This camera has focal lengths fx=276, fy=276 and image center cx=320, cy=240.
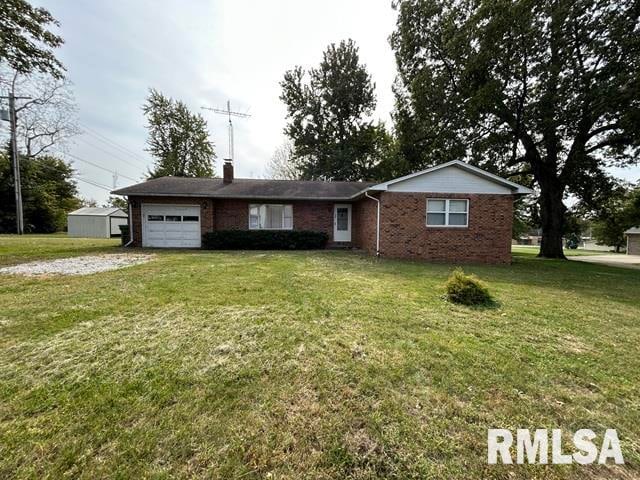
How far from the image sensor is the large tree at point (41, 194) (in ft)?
91.1

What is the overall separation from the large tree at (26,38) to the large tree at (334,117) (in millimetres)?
18171

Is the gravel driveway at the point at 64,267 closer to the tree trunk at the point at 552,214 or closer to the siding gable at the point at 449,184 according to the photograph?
the siding gable at the point at 449,184

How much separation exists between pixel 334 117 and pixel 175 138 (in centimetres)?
1835

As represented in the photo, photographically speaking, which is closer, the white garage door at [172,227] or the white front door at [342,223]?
the white garage door at [172,227]

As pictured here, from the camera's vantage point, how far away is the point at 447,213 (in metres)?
10.9

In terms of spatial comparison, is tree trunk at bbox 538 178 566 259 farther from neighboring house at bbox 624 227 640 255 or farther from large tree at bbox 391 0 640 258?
neighboring house at bbox 624 227 640 255

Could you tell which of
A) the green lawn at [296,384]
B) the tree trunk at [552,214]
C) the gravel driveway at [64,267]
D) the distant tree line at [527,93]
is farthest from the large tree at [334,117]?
the green lawn at [296,384]

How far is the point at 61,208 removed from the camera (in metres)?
34.2

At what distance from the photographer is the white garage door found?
13.6 meters

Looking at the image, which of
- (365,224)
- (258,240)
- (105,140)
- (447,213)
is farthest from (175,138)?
(447,213)

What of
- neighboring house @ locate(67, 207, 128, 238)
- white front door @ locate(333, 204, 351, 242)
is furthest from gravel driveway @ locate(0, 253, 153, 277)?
neighboring house @ locate(67, 207, 128, 238)

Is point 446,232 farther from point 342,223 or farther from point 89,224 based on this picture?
point 89,224

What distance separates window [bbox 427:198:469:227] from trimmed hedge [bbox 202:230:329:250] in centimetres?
569

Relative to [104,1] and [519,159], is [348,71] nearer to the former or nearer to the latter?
[519,159]
